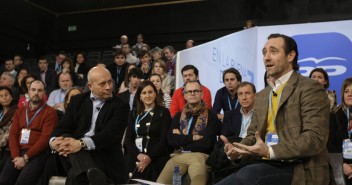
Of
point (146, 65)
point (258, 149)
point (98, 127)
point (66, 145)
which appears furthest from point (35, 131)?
point (258, 149)

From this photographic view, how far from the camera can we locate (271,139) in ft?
7.25

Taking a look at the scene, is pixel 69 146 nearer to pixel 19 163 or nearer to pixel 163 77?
pixel 19 163

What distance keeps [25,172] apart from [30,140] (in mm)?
340

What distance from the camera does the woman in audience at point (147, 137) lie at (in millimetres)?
4040

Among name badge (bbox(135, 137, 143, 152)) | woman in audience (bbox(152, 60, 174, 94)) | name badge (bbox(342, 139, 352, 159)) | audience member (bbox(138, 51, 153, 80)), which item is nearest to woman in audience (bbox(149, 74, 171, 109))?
woman in audience (bbox(152, 60, 174, 94))

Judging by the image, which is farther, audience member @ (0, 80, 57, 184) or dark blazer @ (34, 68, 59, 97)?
dark blazer @ (34, 68, 59, 97)

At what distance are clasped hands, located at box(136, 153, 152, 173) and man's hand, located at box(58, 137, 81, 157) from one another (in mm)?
1005

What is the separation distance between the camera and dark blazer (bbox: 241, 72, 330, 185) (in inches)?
79.8

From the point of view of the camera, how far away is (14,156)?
443 cm

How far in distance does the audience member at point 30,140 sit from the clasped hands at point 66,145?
1.34 metres

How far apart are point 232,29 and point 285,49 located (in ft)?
28.9

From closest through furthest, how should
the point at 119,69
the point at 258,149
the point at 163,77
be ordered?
1. the point at 258,149
2. the point at 163,77
3. the point at 119,69

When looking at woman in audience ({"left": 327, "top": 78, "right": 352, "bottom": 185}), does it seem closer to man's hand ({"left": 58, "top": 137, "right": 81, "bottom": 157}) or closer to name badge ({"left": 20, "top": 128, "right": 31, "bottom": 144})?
man's hand ({"left": 58, "top": 137, "right": 81, "bottom": 157})

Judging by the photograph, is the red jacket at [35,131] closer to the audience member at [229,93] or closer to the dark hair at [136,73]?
the dark hair at [136,73]
